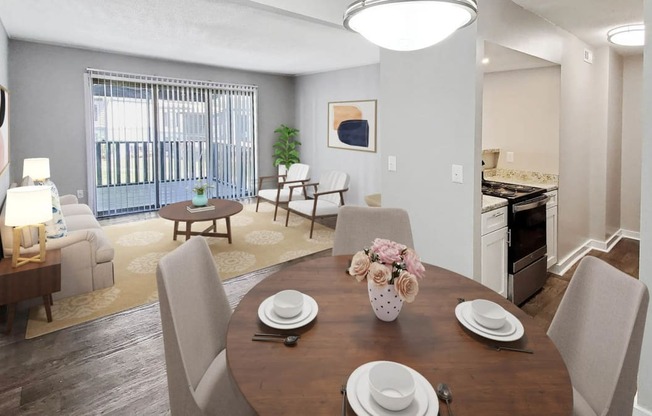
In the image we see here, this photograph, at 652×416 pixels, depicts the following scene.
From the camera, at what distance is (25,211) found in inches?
105

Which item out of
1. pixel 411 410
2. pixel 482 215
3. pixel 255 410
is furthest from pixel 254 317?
pixel 482 215

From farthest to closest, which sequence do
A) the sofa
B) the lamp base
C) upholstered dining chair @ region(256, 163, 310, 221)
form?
upholstered dining chair @ region(256, 163, 310, 221)
the sofa
the lamp base

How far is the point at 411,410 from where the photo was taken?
937 millimetres

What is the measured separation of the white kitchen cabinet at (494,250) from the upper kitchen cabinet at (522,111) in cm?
124

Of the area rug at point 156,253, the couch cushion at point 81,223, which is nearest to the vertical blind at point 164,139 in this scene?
the area rug at point 156,253

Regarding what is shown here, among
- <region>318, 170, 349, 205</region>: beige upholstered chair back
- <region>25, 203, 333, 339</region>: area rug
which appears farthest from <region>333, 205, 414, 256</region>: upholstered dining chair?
<region>318, 170, 349, 205</region>: beige upholstered chair back

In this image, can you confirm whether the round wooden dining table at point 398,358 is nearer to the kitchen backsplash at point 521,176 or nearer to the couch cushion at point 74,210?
the kitchen backsplash at point 521,176

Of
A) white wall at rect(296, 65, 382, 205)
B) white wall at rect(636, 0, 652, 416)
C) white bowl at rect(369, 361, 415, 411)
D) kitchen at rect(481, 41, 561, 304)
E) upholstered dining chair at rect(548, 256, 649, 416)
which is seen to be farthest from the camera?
white wall at rect(296, 65, 382, 205)

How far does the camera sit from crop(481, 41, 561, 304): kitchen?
3.04m

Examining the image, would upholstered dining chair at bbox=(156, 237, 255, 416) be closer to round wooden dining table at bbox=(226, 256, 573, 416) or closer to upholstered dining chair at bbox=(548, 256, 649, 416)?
round wooden dining table at bbox=(226, 256, 573, 416)

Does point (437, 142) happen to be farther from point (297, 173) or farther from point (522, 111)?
point (297, 173)

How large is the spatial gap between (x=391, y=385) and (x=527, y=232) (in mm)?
2708

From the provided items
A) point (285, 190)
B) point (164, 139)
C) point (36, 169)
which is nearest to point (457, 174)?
point (285, 190)

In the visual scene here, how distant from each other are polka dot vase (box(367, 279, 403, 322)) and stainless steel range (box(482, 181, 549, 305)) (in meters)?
2.11
